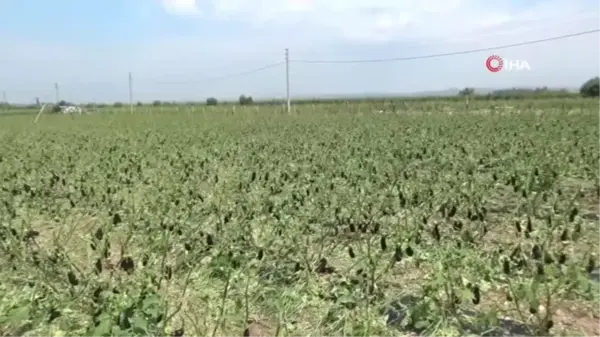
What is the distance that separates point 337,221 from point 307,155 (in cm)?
420

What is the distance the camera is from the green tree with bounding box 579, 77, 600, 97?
44412 mm

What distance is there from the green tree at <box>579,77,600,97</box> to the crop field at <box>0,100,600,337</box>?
4323 cm

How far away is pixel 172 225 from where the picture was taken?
14.2ft

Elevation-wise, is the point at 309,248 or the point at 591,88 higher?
the point at 591,88

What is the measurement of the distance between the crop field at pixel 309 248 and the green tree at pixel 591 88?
142 ft

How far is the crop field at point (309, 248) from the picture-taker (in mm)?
2768

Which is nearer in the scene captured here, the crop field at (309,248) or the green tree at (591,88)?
the crop field at (309,248)

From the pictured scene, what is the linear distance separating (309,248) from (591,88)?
4986 cm

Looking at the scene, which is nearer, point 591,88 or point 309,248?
point 309,248

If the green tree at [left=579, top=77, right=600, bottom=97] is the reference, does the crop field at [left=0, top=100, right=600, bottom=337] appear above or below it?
below

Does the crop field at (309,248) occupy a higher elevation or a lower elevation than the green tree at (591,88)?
lower

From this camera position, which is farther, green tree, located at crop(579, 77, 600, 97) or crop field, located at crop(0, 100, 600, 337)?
green tree, located at crop(579, 77, 600, 97)

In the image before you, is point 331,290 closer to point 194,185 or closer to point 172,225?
point 172,225

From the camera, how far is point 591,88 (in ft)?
149
